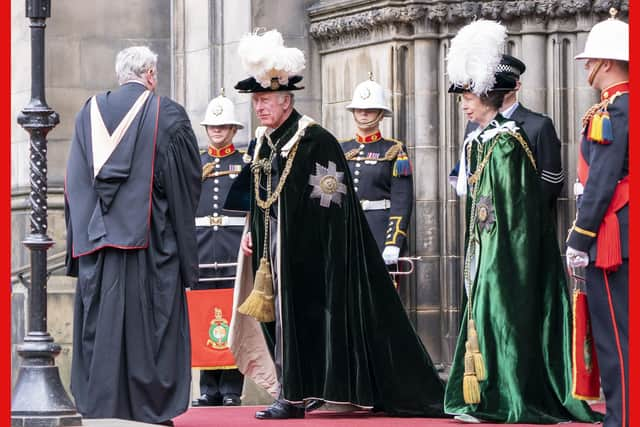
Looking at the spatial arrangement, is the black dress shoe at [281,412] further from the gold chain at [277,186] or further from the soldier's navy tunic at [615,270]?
the soldier's navy tunic at [615,270]

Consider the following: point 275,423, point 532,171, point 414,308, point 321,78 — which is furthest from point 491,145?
point 321,78

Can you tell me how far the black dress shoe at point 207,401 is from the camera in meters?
13.8

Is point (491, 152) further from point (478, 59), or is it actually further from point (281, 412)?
point (281, 412)

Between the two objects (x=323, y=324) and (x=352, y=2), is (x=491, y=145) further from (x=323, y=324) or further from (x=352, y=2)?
(x=352, y=2)

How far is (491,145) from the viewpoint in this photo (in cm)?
1138

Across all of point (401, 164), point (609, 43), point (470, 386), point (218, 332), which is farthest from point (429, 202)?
point (609, 43)

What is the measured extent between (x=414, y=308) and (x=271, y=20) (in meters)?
2.76

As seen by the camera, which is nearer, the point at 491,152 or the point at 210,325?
the point at 491,152

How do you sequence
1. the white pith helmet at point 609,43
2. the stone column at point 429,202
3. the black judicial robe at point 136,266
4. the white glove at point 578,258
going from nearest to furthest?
the white glove at point 578,258 → the white pith helmet at point 609,43 → the black judicial robe at point 136,266 → the stone column at point 429,202

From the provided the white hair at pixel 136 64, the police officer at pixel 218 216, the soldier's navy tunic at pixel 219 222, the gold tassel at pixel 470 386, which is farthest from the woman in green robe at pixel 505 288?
the soldier's navy tunic at pixel 219 222

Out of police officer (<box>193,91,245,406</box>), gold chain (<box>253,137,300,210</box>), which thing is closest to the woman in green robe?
gold chain (<box>253,137,300,210</box>)

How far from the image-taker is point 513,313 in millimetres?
11258

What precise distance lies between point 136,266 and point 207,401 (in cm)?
312

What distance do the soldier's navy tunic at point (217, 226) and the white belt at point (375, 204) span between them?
3.06ft
